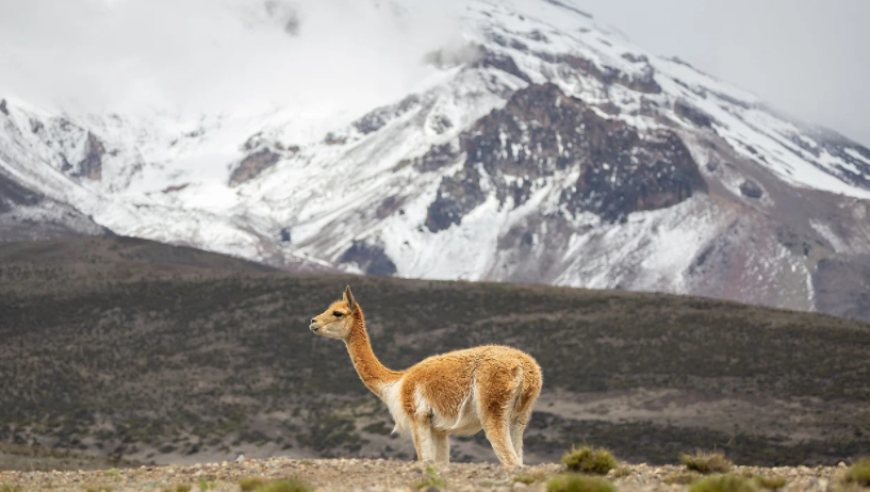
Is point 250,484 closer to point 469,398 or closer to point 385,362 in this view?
point 469,398

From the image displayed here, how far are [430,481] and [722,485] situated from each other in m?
3.99

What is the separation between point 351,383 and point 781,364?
112ft

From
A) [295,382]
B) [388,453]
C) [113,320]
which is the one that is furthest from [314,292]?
[388,453]

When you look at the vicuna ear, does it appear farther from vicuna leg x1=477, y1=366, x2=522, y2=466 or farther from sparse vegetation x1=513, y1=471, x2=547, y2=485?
sparse vegetation x1=513, y1=471, x2=547, y2=485

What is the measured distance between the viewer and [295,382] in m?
110

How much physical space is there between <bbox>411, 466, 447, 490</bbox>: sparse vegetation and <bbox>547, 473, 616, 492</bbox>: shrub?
1551mm

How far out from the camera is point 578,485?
16719mm

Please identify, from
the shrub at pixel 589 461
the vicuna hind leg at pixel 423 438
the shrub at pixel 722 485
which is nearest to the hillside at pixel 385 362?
the vicuna hind leg at pixel 423 438

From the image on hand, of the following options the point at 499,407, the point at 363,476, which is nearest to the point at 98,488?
the point at 363,476

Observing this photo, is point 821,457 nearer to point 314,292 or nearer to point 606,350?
point 606,350

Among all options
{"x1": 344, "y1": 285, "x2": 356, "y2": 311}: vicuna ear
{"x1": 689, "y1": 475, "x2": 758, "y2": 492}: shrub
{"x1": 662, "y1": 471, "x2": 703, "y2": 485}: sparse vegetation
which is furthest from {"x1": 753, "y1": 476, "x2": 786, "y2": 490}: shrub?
{"x1": 344, "y1": 285, "x2": 356, "y2": 311}: vicuna ear

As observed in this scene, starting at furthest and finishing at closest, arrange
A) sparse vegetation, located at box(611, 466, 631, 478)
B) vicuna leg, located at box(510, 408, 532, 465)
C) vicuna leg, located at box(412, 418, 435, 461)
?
vicuna leg, located at box(412, 418, 435, 461), vicuna leg, located at box(510, 408, 532, 465), sparse vegetation, located at box(611, 466, 631, 478)

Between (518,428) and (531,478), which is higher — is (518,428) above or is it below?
below

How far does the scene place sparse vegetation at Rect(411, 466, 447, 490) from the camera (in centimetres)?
1762
